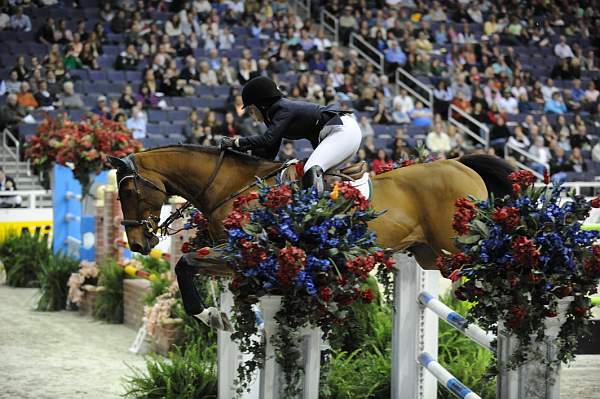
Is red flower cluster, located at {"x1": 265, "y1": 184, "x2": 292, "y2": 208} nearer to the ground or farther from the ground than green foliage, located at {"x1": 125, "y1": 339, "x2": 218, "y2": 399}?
farther from the ground

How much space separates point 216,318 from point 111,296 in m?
4.15

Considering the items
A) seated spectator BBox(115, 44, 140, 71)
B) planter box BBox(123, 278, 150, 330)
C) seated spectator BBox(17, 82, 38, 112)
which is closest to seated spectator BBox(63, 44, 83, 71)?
seated spectator BBox(115, 44, 140, 71)

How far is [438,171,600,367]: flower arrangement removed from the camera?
3.70 meters

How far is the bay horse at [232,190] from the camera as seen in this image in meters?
5.80

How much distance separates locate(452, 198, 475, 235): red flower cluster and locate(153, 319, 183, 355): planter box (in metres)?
3.65

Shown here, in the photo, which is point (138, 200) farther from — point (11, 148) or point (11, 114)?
point (11, 148)

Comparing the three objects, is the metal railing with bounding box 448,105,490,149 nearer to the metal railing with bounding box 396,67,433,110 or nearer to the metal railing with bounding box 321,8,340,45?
the metal railing with bounding box 396,67,433,110

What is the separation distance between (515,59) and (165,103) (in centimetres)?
751

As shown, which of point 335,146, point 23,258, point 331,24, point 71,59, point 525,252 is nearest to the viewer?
point 525,252

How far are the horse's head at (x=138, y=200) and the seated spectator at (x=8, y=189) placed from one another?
721 centimetres

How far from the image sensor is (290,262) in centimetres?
389

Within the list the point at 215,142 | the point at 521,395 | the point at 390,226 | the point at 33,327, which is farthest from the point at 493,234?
the point at 215,142

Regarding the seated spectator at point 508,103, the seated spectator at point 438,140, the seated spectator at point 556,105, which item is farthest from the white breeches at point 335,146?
the seated spectator at point 556,105

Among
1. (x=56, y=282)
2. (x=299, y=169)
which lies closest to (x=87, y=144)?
(x=56, y=282)
